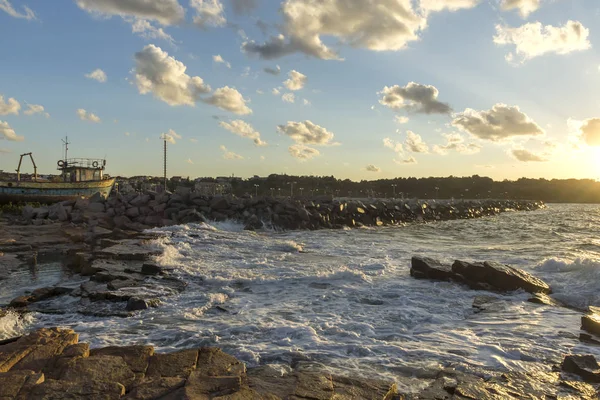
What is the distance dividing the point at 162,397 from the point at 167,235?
14.4m

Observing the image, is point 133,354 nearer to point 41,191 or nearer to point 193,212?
point 193,212

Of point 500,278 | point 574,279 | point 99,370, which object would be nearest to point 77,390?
point 99,370

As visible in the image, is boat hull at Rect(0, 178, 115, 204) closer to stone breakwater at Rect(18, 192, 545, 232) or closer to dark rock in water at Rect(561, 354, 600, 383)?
stone breakwater at Rect(18, 192, 545, 232)

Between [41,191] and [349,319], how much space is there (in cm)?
3684

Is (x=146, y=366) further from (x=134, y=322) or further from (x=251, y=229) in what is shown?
(x=251, y=229)

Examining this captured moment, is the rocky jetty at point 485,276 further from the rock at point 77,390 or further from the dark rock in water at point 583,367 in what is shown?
the rock at point 77,390

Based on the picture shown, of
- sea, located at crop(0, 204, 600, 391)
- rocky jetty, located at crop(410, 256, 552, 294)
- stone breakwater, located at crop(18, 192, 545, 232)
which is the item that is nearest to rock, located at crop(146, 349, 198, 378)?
sea, located at crop(0, 204, 600, 391)

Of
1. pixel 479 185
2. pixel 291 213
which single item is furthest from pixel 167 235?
pixel 479 185

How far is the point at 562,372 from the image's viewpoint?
4785 millimetres

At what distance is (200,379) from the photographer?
3.81m

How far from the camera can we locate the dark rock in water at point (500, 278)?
9.30 metres

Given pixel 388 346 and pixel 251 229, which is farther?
pixel 251 229

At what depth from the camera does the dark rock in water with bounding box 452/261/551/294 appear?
9297 mm

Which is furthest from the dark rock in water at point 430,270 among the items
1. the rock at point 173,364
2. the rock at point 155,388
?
the rock at point 155,388
